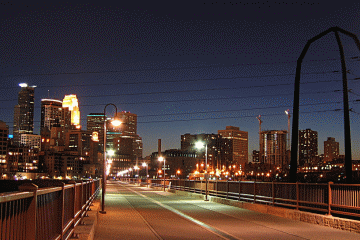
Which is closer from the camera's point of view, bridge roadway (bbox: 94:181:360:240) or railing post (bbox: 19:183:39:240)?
railing post (bbox: 19:183:39:240)

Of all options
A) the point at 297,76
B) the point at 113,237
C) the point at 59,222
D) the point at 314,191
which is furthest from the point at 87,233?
the point at 297,76

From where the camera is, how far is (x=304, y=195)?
2300 centimetres

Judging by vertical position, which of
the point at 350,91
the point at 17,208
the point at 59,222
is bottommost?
the point at 59,222

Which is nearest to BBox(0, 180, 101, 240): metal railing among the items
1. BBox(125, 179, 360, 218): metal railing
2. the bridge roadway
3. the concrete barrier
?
the bridge roadway

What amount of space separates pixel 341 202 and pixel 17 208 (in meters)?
16.8

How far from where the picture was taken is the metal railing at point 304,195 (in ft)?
61.4

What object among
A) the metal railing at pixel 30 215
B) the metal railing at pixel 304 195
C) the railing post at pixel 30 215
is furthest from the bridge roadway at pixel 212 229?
the railing post at pixel 30 215

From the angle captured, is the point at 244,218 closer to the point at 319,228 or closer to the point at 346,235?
the point at 319,228

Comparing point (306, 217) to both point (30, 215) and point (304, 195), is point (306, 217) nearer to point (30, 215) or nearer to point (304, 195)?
point (304, 195)

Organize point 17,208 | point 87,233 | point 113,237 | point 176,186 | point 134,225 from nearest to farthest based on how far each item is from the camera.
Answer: point 17,208 → point 87,233 → point 113,237 → point 134,225 → point 176,186

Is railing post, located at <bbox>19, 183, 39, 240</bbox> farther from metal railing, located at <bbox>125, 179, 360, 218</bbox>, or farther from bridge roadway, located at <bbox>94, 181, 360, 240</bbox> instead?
metal railing, located at <bbox>125, 179, 360, 218</bbox>

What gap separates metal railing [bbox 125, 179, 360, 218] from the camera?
1871 cm

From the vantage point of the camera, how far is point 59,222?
27.5 ft

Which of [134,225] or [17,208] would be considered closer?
[17,208]
